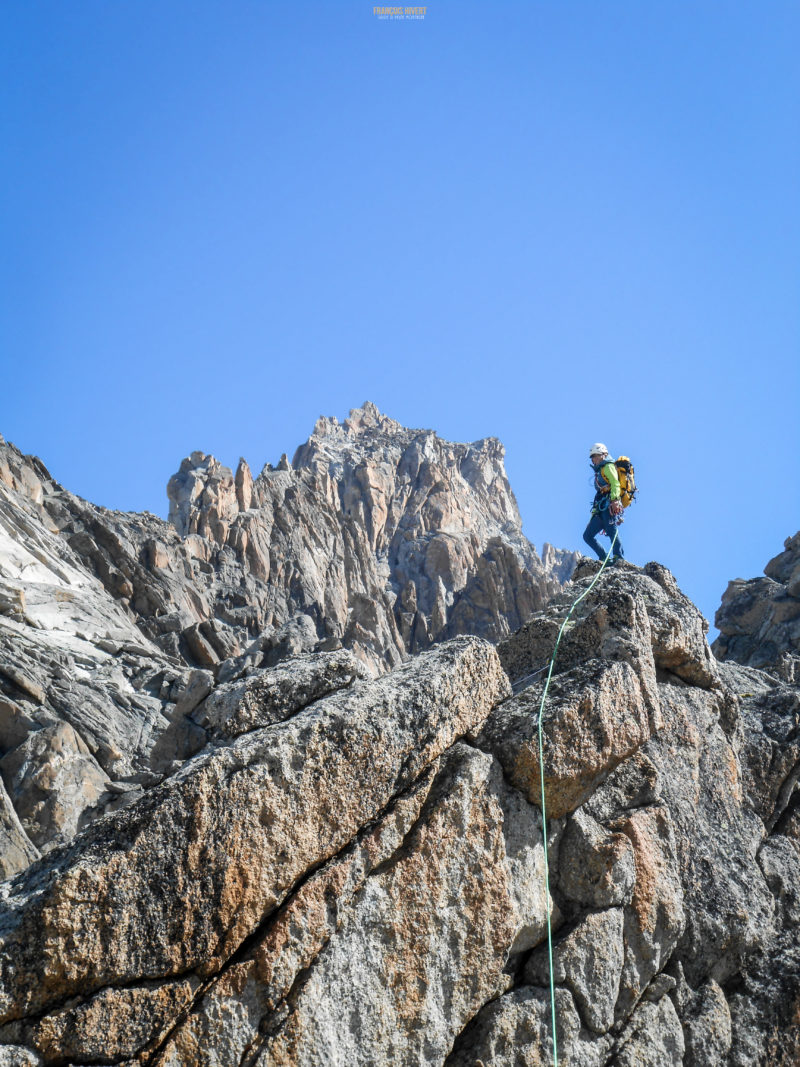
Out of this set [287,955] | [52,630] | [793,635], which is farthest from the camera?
[52,630]

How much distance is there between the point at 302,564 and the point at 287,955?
9071 centimetres

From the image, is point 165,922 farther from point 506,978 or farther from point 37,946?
point 506,978

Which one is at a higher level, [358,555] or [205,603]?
[358,555]

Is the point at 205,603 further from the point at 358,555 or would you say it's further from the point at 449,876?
the point at 449,876

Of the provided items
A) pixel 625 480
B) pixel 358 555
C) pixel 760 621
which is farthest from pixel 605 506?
pixel 358 555

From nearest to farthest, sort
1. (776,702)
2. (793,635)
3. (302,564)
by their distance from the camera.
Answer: (776,702) < (793,635) < (302,564)

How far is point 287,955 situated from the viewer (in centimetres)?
791

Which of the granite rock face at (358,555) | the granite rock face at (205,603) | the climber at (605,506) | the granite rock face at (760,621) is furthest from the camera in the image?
the granite rock face at (358,555)

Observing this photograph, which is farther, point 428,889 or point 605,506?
point 605,506

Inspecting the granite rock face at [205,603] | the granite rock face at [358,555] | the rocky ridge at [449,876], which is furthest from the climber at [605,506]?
the granite rock face at [358,555]

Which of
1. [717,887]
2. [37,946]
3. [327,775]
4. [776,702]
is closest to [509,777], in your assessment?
[327,775]

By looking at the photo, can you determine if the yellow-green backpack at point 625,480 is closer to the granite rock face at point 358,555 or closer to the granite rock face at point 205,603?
the granite rock face at point 205,603

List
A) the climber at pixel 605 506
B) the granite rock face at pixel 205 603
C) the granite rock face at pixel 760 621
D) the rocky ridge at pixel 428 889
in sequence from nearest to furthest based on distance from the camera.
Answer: the rocky ridge at pixel 428 889
the climber at pixel 605 506
the granite rock face at pixel 205 603
the granite rock face at pixel 760 621

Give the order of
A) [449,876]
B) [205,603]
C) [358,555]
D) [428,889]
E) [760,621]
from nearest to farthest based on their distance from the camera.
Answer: [428,889]
[449,876]
[760,621]
[205,603]
[358,555]
